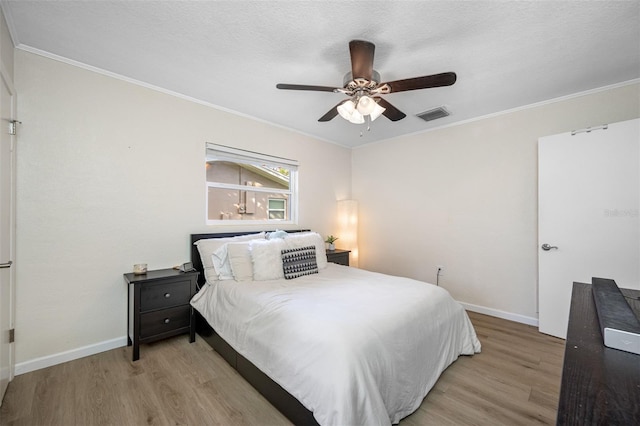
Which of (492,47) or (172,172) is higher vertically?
(492,47)

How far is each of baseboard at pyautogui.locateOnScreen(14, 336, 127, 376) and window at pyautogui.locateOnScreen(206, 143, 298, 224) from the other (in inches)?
56.6

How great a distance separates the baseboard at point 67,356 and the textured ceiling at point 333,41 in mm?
2475

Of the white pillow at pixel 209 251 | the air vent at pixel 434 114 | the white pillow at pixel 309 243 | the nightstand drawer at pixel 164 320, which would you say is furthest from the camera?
the air vent at pixel 434 114

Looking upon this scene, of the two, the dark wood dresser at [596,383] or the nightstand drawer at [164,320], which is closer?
the dark wood dresser at [596,383]

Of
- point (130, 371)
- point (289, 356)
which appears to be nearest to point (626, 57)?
point (289, 356)

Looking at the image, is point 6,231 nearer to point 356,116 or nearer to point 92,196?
point 92,196

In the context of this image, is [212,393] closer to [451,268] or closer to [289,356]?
[289,356]

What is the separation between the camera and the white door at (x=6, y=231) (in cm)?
170

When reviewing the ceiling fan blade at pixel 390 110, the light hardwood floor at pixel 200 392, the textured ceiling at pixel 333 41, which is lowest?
the light hardwood floor at pixel 200 392

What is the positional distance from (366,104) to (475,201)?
230 centimetres

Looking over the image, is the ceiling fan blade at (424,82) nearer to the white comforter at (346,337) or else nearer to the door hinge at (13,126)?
the white comforter at (346,337)

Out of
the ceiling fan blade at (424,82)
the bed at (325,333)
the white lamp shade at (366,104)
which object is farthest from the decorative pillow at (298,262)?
the ceiling fan blade at (424,82)

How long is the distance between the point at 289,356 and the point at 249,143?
268cm

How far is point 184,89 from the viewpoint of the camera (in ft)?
8.86
